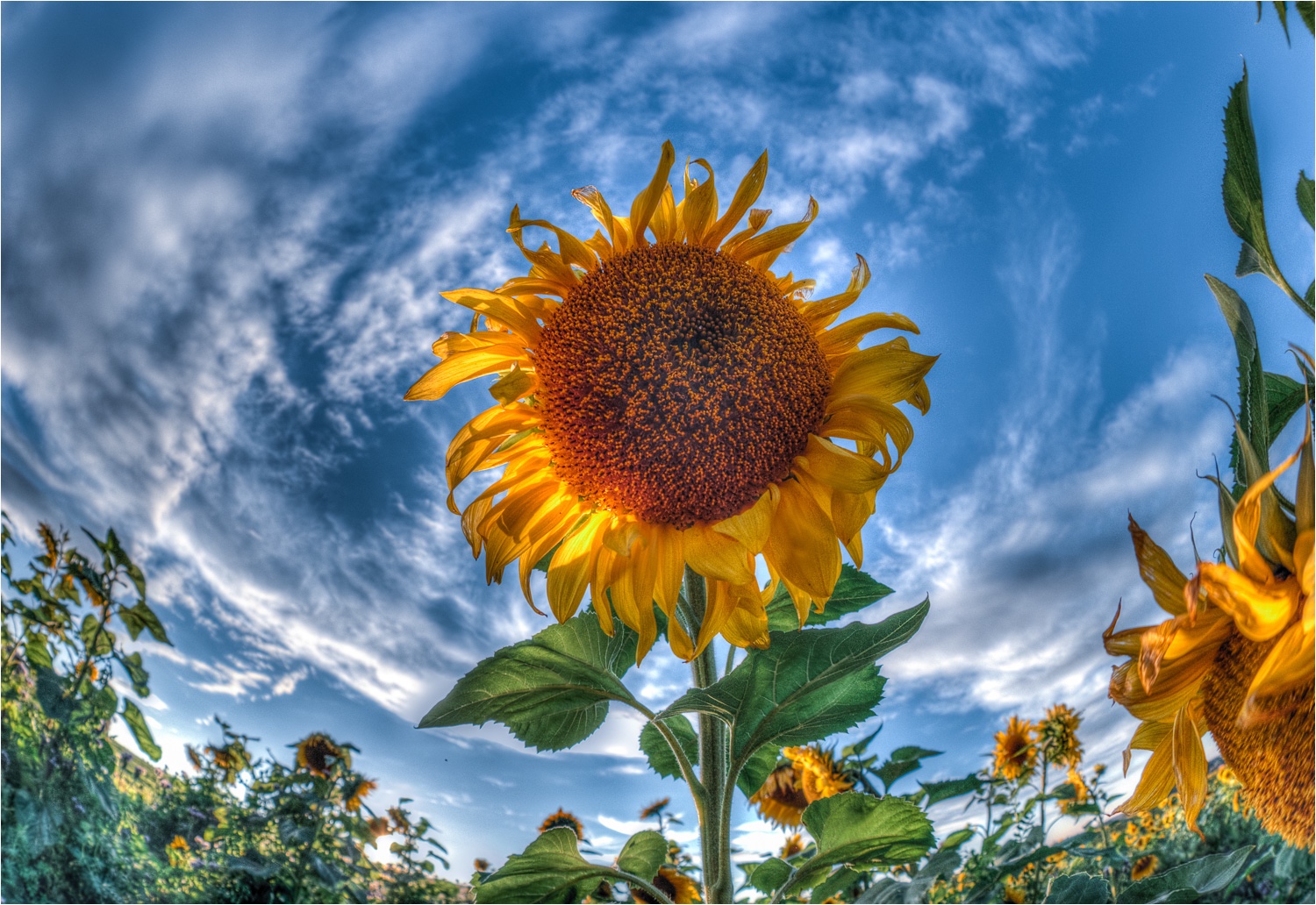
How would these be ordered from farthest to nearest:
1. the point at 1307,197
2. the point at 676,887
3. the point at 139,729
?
the point at 139,729 < the point at 676,887 < the point at 1307,197

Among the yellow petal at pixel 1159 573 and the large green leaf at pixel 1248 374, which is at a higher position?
the large green leaf at pixel 1248 374

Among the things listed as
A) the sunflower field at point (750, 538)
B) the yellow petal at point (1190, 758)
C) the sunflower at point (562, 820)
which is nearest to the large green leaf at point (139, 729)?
the sunflower at point (562, 820)

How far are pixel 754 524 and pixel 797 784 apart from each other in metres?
0.77

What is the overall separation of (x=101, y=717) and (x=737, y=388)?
4.48 feet

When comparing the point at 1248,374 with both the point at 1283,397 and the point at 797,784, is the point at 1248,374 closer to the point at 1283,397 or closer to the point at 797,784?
the point at 1283,397

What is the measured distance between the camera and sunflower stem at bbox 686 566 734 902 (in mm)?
380

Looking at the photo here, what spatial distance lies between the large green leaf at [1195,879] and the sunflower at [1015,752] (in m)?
0.79

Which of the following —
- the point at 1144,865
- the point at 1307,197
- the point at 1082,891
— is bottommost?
the point at 1082,891

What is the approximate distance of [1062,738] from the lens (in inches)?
42.1

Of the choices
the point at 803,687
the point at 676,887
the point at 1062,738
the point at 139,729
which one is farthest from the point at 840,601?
the point at 139,729

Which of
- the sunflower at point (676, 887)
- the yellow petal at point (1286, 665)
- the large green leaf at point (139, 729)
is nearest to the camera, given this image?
the yellow petal at point (1286, 665)

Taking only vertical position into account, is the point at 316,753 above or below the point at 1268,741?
above

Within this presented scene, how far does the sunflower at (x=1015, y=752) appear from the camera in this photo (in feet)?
3.62

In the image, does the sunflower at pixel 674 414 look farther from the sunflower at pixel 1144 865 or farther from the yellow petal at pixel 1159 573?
the sunflower at pixel 1144 865
